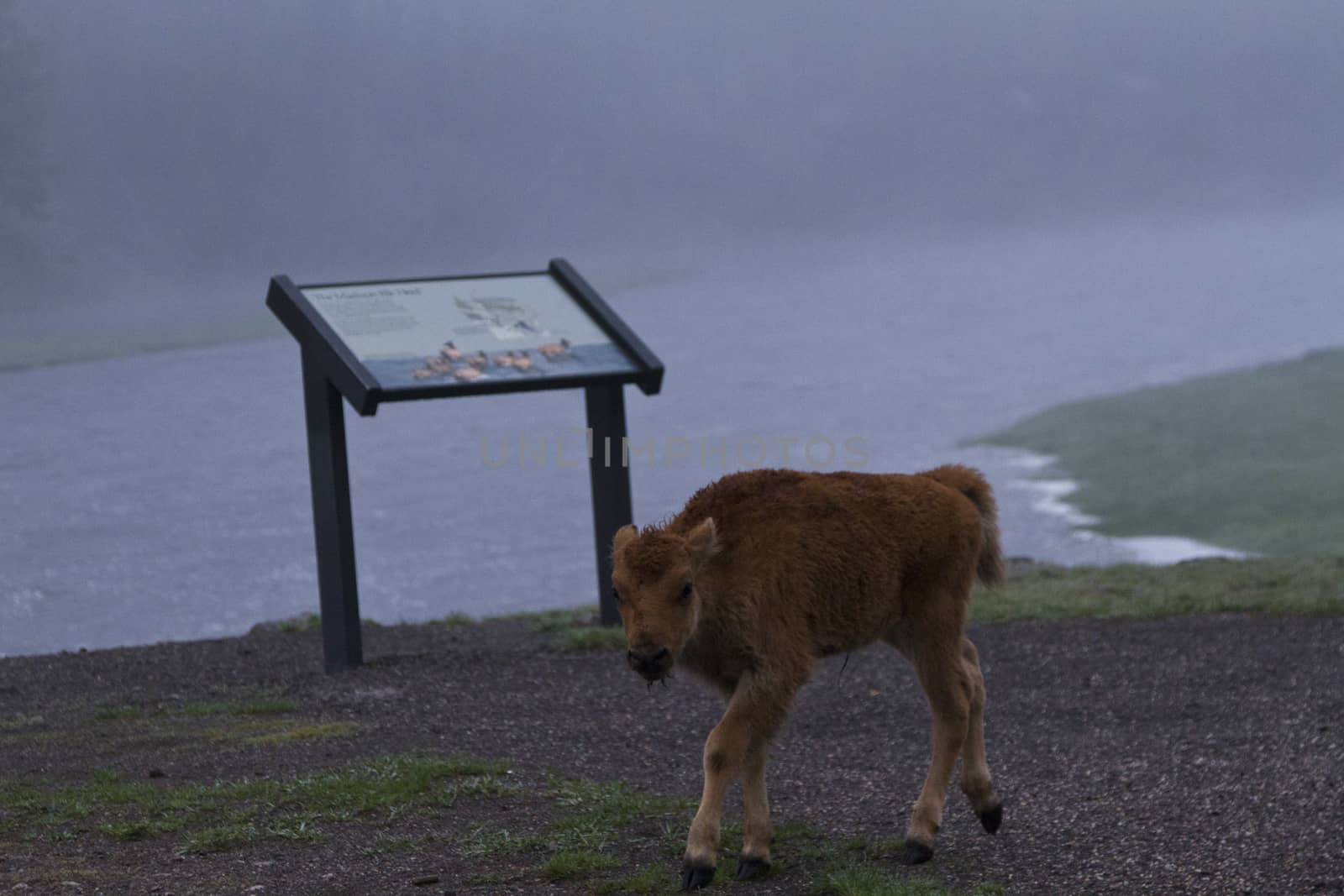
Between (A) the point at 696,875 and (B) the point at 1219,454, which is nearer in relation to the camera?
(A) the point at 696,875

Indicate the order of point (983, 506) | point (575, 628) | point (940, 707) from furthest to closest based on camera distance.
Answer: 1. point (575, 628)
2. point (983, 506)
3. point (940, 707)

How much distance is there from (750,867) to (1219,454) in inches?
978

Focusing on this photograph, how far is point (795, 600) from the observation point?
213 inches

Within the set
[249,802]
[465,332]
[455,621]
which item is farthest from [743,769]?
[455,621]

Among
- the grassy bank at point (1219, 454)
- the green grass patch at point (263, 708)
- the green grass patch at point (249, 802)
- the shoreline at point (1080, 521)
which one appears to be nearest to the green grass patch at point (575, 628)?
the green grass patch at point (263, 708)

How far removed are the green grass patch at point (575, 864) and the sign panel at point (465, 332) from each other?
5034 mm

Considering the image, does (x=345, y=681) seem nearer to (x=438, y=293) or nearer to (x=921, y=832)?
(x=438, y=293)

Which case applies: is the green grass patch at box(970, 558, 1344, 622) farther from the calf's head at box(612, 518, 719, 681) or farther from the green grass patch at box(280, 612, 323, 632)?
the calf's head at box(612, 518, 719, 681)

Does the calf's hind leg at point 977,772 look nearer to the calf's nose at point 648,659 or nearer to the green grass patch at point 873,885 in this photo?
the green grass patch at point 873,885

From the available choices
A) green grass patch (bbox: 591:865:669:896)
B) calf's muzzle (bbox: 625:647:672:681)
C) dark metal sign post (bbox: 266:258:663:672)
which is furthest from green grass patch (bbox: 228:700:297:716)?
calf's muzzle (bbox: 625:647:672:681)

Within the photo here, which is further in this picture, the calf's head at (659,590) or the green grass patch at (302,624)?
the green grass patch at (302,624)

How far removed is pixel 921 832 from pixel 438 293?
690 cm

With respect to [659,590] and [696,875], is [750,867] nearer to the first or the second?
[696,875]

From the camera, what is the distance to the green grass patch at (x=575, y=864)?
541cm
